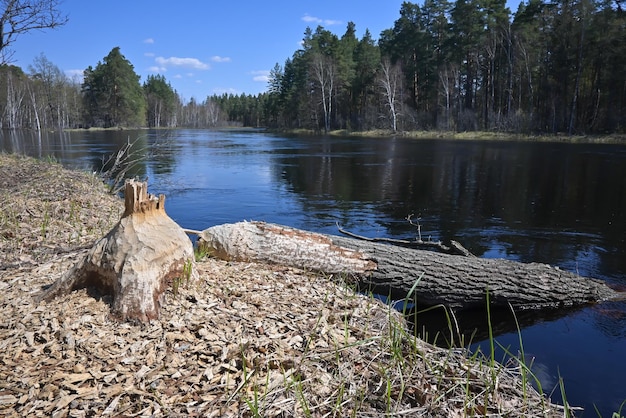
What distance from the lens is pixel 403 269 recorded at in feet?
18.9

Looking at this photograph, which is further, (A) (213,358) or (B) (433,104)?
(B) (433,104)

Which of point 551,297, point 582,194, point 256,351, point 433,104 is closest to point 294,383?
point 256,351

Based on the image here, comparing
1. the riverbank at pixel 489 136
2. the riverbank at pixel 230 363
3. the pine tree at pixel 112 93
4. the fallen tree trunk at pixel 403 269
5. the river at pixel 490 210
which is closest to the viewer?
the riverbank at pixel 230 363

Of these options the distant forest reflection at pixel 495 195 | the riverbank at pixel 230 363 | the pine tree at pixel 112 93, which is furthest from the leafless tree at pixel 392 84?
the pine tree at pixel 112 93

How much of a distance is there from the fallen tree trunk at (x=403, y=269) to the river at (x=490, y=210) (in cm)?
29

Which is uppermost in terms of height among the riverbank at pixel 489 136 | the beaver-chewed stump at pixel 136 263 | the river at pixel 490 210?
the riverbank at pixel 489 136

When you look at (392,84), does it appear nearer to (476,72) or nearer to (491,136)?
(476,72)

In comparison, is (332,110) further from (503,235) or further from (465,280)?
(465,280)

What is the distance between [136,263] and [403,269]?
3.35 m

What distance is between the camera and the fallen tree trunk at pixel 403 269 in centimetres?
567

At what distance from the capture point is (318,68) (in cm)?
6262

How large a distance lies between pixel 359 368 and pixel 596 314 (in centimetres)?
418

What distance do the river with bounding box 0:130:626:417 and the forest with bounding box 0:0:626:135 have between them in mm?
19298

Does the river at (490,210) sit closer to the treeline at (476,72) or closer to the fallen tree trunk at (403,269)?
the fallen tree trunk at (403,269)
